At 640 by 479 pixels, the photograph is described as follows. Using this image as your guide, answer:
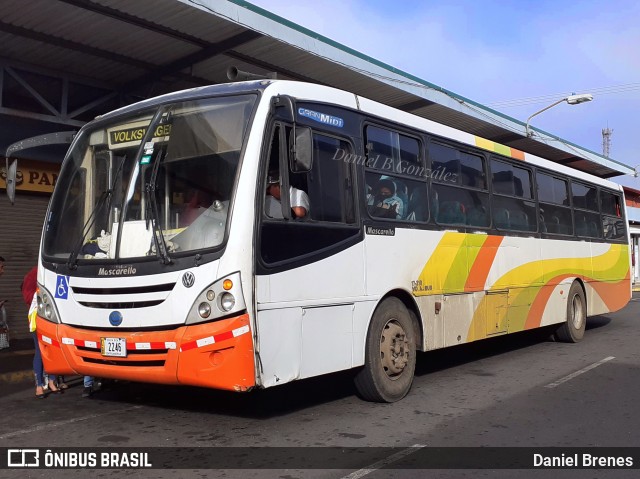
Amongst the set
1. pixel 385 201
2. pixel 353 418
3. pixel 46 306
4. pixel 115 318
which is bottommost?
pixel 353 418

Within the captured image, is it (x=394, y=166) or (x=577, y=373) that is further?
(x=577, y=373)

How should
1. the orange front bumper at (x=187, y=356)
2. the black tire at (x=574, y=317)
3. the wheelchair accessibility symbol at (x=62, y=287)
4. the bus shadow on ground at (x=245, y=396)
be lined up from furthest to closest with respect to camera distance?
the black tire at (x=574, y=317)
the bus shadow on ground at (x=245, y=396)
the wheelchair accessibility symbol at (x=62, y=287)
the orange front bumper at (x=187, y=356)

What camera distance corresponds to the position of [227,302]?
17.3 ft

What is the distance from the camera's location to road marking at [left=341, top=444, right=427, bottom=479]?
187 inches

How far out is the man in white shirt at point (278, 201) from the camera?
18.7ft

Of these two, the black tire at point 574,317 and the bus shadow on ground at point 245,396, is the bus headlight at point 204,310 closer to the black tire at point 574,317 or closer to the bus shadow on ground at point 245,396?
the bus shadow on ground at point 245,396

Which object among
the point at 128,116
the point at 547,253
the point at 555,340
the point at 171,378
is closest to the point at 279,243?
the point at 171,378

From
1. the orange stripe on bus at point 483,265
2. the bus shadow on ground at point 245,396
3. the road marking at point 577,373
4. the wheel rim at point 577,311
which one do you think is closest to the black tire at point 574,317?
the wheel rim at point 577,311

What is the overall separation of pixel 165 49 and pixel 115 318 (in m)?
6.24

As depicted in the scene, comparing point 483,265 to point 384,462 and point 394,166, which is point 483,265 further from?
point 384,462

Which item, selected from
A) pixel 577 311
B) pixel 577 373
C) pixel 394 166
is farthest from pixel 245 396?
pixel 577 311

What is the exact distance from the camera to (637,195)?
129ft

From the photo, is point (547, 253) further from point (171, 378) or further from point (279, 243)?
point (171, 378)

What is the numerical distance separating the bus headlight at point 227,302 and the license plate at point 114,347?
0.98 metres
